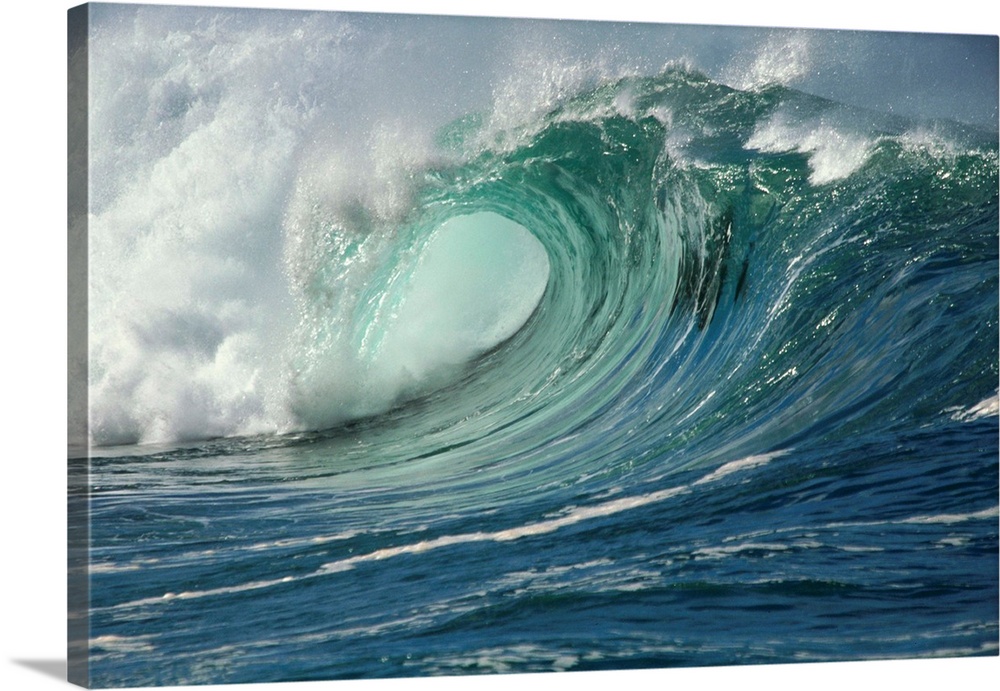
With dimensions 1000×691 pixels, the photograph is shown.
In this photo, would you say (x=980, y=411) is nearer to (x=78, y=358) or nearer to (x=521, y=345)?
(x=521, y=345)

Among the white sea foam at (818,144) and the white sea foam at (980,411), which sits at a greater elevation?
the white sea foam at (818,144)

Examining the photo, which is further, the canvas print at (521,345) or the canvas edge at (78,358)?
the canvas print at (521,345)

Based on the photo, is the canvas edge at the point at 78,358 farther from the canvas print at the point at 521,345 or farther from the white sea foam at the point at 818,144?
the white sea foam at the point at 818,144

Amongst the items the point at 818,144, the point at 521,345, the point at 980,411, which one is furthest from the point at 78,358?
the point at 980,411

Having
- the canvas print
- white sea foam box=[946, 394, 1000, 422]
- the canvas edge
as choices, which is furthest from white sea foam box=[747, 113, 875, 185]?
the canvas edge

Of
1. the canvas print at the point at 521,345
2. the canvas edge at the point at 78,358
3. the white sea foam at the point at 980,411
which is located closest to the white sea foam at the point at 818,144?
the canvas print at the point at 521,345

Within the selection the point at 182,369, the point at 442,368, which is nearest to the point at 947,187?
the point at 442,368

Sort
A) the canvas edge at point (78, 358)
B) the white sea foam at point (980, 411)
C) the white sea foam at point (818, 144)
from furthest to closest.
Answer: the white sea foam at point (980, 411) < the white sea foam at point (818, 144) < the canvas edge at point (78, 358)
